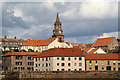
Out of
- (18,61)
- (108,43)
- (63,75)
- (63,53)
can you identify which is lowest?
(63,75)

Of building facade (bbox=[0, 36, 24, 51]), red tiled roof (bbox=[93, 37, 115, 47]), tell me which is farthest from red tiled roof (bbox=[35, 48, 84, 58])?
red tiled roof (bbox=[93, 37, 115, 47])

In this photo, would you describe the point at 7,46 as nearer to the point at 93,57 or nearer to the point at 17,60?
the point at 17,60

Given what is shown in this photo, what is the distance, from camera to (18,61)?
103125 millimetres

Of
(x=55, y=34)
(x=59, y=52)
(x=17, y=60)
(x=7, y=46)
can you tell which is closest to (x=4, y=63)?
(x=17, y=60)

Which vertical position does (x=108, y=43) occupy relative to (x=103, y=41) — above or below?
below

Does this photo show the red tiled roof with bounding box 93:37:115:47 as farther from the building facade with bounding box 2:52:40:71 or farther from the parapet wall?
the parapet wall

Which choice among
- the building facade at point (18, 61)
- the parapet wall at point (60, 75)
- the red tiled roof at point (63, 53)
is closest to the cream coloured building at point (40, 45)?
the building facade at point (18, 61)

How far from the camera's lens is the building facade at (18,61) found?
102438 millimetres

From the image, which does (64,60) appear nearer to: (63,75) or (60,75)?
(63,75)

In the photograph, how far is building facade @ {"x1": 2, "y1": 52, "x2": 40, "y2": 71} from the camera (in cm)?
10244

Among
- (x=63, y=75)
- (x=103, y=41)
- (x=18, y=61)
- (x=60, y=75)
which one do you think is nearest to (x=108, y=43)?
(x=103, y=41)

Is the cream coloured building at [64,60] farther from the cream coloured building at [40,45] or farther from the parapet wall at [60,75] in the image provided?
the cream coloured building at [40,45]

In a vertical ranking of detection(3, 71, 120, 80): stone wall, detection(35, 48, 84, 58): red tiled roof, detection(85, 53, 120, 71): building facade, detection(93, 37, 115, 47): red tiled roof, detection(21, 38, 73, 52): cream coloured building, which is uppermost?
detection(93, 37, 115, 47): red tiled roof

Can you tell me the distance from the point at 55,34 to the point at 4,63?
60289 millimetres
